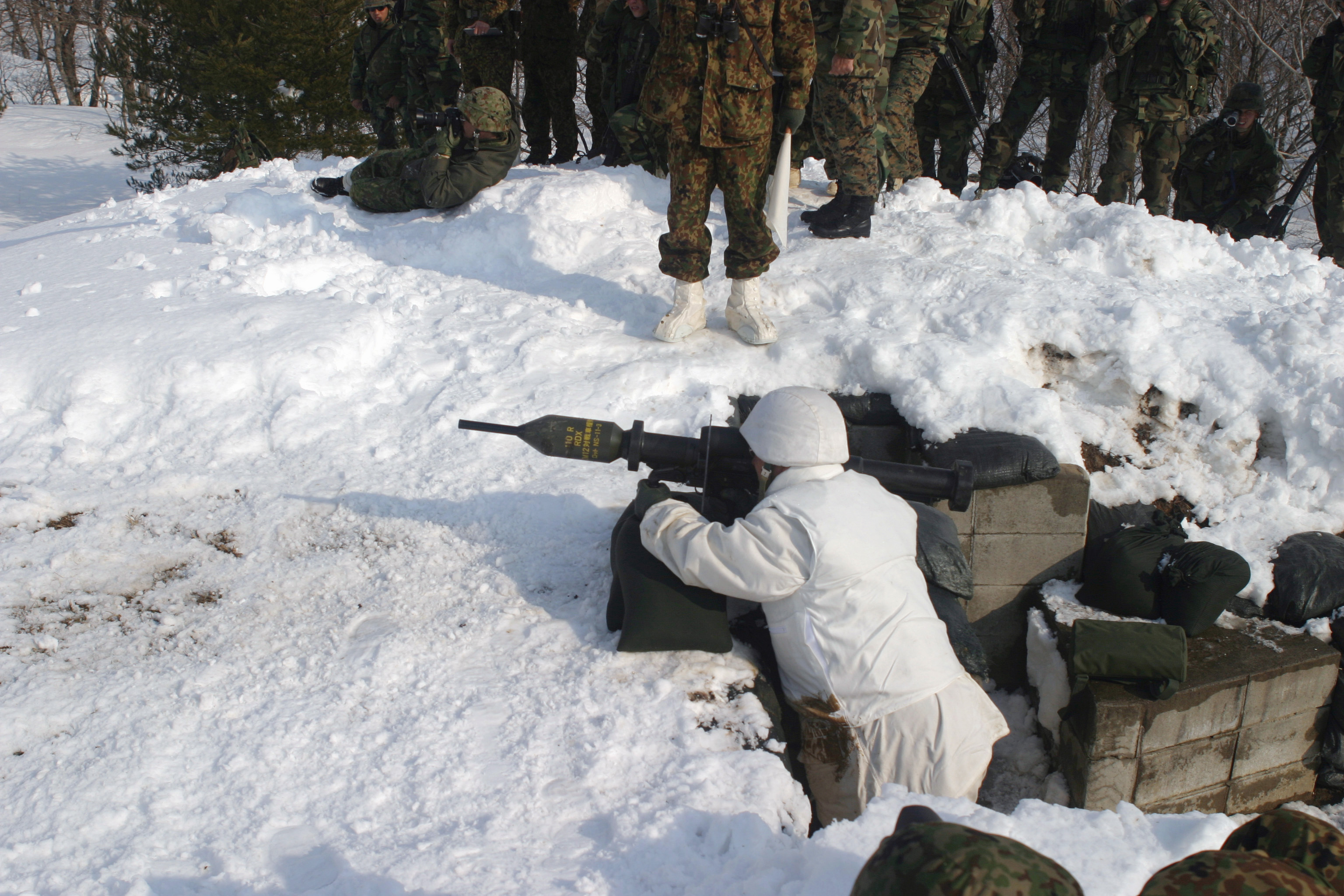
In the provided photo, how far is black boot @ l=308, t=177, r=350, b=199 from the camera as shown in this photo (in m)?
5.71

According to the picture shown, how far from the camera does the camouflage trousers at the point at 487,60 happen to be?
6.62 m

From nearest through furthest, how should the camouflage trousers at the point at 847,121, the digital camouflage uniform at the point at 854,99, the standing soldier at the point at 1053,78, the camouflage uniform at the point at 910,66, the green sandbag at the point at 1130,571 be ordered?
1. the green sandbag at the point at 1130,571
2. the digital camouflage uniform at the point at 854,99
3. the camouflage trousers at the point at 847,121
4. the camouflage uniform at the point at 910,66
5. the standing soldier at the point at 1053,78

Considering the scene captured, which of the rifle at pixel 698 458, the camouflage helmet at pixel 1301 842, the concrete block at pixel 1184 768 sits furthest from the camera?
the concrete block at pixel 1184 768

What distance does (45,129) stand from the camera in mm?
15875

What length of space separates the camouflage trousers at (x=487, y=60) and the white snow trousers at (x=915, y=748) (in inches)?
222

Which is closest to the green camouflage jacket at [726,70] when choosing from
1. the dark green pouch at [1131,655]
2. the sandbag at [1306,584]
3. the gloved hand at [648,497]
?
the gloved hand at [648,497]

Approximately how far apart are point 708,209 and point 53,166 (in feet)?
49.1

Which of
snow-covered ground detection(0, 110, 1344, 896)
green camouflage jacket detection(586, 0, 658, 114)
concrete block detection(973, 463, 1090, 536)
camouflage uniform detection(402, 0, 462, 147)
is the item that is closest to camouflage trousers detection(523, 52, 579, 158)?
camouflage uniform detection(402, 0, 462, 147)

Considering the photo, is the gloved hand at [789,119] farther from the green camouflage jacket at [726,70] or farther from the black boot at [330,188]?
the black boot at [330,188]

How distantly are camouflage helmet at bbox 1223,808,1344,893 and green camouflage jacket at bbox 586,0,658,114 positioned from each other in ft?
14.9

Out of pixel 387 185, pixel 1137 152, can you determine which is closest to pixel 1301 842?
pixel 387 185

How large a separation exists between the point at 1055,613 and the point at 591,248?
2.91 metres

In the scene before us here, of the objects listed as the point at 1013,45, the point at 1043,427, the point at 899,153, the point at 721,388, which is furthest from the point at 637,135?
the point at 1013,45

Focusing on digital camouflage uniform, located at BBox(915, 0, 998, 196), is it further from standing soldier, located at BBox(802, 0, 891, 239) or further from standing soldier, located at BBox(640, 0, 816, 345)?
standing soldier, located at BBox(640, 0, 816, 345)
